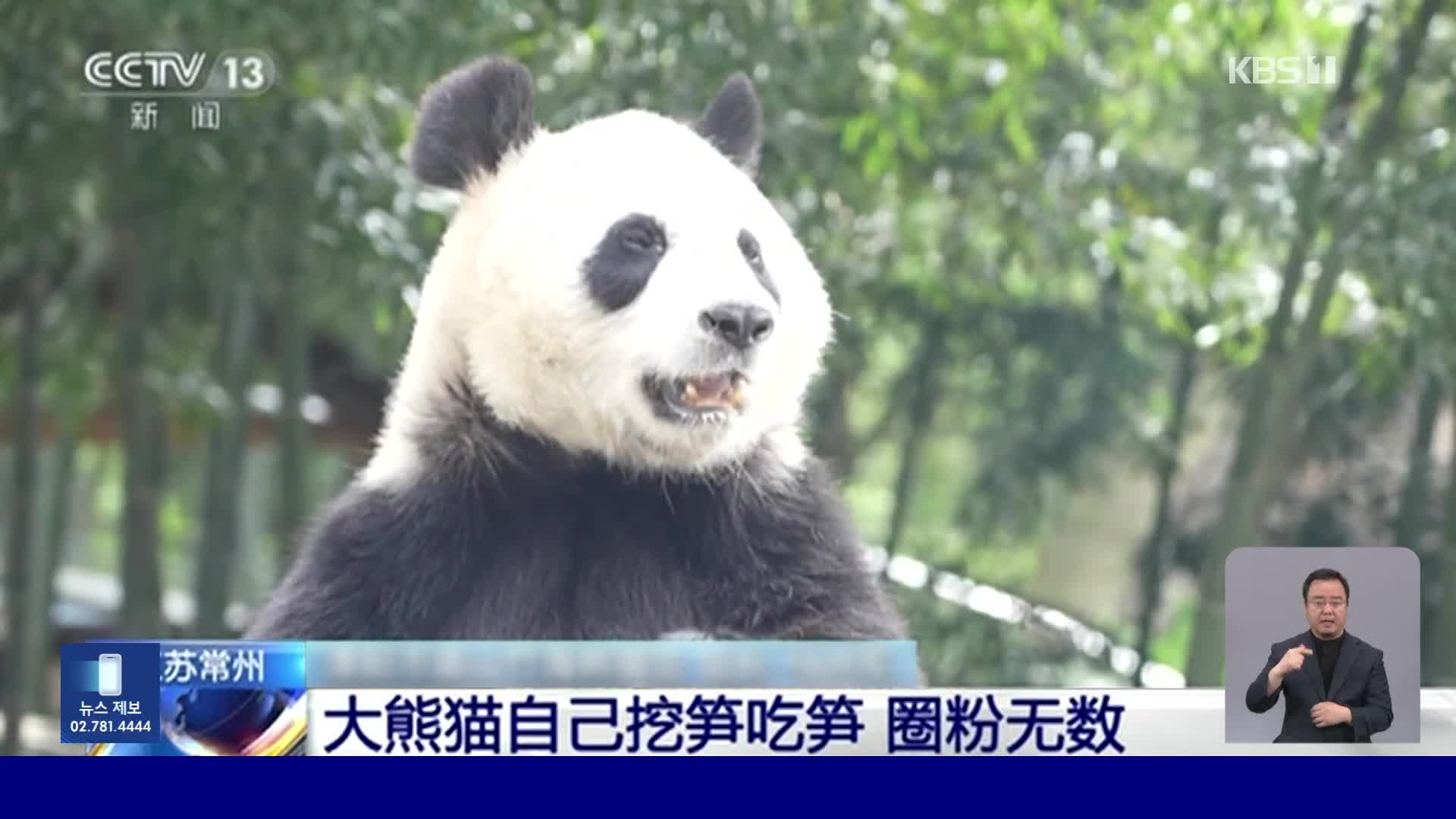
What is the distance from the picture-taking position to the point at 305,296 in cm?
309

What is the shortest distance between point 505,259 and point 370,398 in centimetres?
87

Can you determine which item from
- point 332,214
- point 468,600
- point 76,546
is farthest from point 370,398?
point 76,546

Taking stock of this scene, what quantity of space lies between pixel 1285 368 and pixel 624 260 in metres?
1.33

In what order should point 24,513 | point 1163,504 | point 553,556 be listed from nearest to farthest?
1. point 553,556
2. point 1163,504
3. point 24,513

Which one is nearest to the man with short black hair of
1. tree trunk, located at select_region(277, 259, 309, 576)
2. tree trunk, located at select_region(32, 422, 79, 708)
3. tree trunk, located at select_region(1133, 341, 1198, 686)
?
tree trunk, located at select_region(1133, 341, 1198, 686)

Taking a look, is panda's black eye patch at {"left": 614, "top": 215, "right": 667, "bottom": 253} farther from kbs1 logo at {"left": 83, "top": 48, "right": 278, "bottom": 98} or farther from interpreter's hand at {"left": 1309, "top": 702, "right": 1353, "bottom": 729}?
interpreter's hand at {"left": 1309, "top": 702, "right": 1353, "bottom": 729}

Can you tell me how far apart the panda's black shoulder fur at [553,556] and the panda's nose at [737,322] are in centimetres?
20

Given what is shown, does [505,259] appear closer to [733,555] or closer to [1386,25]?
[733,555]

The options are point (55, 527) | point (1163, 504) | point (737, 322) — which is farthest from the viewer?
point (55, 527)

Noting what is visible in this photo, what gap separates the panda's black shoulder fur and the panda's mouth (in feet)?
0.33

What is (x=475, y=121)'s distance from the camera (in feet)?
6.54

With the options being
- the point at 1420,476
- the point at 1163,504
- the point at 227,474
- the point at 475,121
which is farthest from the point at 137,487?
the point at 1420,476
